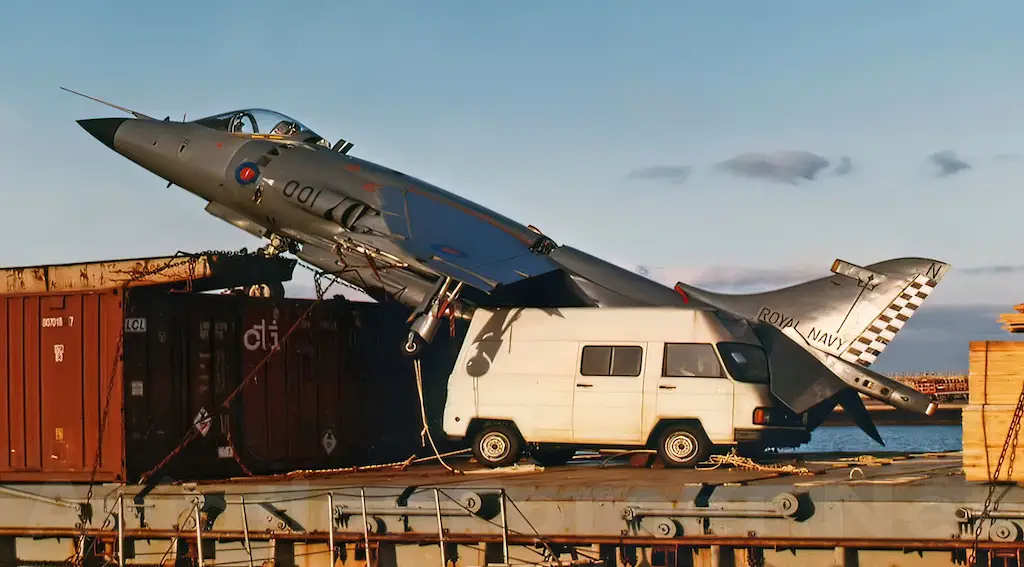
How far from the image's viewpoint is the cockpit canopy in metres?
23.6

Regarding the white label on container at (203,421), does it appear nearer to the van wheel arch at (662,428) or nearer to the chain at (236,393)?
the chain at (236,393)

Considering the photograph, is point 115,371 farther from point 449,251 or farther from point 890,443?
point 890,443

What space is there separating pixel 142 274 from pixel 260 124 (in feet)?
19.8

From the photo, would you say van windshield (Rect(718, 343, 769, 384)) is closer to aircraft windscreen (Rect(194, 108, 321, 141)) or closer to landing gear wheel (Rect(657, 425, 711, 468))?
landing gear wheel (Rect(657, 425, 711, 468))

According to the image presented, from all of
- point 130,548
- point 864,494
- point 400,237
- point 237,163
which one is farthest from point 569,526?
point 237,163

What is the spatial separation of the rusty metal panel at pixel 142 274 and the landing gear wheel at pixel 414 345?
3.16 meters

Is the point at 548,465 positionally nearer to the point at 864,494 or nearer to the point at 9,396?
the point at 864,494

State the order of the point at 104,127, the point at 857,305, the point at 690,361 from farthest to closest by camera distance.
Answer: the point at 104,127
the point at 857,305
the point at 690,361

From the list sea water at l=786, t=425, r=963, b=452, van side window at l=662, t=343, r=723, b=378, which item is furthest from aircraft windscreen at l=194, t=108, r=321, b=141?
sea water at l=786, t=425, r=963, b=452

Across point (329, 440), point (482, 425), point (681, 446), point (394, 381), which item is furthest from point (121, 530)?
point (681, 446)

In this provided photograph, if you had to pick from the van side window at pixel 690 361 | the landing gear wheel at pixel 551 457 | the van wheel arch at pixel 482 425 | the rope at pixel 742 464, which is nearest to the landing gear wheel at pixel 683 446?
the rope at pixel 742 464

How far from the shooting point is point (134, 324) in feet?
56.0

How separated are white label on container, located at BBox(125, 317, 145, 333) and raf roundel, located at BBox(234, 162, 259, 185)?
20.0ft

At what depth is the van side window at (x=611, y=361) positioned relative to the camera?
683 inches
